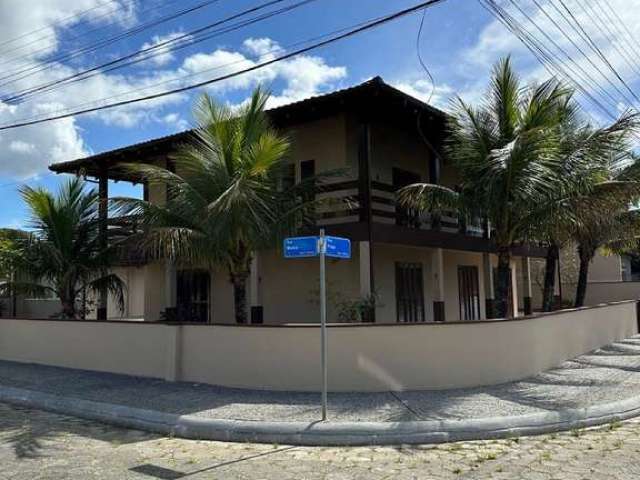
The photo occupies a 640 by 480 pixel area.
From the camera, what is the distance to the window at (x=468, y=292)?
19.3 meters

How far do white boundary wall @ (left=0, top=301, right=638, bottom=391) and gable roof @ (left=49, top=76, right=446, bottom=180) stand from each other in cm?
524

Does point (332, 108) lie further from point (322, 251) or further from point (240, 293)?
point (322, 251)

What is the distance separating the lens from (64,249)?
13.6 metres

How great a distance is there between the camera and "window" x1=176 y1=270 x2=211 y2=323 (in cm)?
1698

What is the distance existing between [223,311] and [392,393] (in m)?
8.56

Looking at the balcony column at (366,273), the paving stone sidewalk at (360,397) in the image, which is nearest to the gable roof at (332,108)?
the balcony column at (366,273)

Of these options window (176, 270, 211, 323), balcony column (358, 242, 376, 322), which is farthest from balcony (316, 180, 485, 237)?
window (176, 270, 211, 323)

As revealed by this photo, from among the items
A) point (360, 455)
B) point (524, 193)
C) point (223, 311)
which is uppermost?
point (524, 193)

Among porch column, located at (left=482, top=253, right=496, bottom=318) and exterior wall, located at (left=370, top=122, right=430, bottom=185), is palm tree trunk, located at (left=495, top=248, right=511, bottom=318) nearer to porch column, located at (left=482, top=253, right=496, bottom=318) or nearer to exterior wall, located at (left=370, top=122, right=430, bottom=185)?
exterior wall, located at (left=370, top=122, right=430, bottom=185)

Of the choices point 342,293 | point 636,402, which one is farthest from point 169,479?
Answer: point 342,293

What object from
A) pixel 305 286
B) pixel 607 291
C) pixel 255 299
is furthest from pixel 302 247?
pixel 607 291

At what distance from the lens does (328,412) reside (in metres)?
7.75

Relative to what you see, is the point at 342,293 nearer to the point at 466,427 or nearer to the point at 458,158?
the point at 458,158

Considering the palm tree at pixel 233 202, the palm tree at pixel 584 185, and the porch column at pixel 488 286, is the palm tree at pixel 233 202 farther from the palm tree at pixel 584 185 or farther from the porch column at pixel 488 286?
the porch column at pixel 488 286
